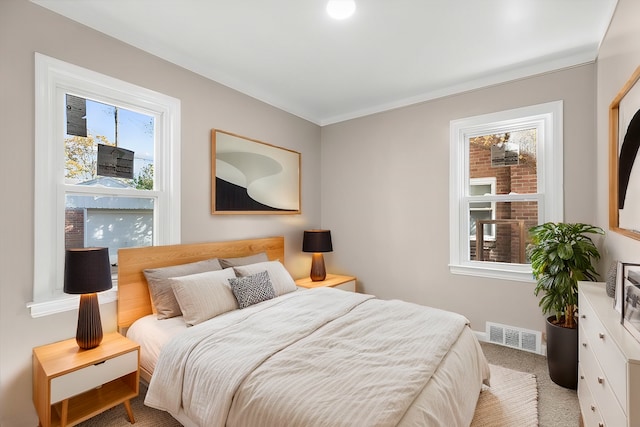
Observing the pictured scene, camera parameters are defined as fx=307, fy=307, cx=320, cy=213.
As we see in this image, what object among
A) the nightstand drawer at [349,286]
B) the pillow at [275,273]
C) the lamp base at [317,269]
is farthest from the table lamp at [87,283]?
the nightstand drawer at [349,286]

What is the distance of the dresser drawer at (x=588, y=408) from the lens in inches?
54.4

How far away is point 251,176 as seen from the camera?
132 inches

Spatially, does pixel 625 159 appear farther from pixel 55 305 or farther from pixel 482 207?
pixel 55 305

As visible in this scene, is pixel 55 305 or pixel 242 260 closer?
pixel 55 305

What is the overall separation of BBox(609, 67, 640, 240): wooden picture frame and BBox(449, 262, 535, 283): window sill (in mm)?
1016

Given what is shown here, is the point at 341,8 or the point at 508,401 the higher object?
the point at 341,8

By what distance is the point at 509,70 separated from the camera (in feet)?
9.60

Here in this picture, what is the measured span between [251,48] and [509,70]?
2402 mm

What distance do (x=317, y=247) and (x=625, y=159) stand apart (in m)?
2.77

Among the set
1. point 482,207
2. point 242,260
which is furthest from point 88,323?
point 482,207

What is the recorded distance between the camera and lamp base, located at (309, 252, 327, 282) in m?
3.77

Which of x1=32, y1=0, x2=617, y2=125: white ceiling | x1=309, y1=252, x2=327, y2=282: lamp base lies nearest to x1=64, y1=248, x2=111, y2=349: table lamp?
x1=32, y1=0, x2=617, y2=125: white ceiling

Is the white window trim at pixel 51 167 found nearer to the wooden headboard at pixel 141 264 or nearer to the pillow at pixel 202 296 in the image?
the wooden headboard at pixel 141 264

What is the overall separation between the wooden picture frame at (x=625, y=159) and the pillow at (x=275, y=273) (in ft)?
7.92
